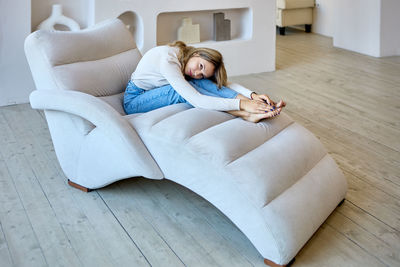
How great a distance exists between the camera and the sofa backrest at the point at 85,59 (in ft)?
8.95

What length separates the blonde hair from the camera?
2686 mm

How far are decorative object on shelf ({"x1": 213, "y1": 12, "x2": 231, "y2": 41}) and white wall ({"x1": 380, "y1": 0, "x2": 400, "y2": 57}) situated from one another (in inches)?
70.7

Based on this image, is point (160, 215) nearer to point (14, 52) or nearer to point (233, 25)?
point (14, 52)

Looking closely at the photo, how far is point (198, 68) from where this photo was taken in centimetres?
270

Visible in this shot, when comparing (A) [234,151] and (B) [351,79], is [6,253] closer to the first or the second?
(A) [234,151]

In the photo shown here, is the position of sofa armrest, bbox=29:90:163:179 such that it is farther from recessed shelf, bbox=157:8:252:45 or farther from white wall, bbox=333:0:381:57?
white wall, bbox=333:0:381:57

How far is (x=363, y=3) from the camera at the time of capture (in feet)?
19.3

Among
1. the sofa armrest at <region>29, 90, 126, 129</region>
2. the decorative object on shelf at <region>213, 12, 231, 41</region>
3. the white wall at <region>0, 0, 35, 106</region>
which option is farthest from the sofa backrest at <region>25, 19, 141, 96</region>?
the decorative object on shelf at <region>213, 12, 231, 41</region>

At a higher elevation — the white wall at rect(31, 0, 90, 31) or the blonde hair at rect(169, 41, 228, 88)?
the white wall at rect(31, 0, 90, 31)

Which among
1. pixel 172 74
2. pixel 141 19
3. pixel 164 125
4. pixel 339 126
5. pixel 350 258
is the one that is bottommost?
pixel 350 258

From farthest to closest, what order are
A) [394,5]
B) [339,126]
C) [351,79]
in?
[394,5]
[351,79]
[339,126]

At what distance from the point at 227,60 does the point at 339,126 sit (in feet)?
5.57

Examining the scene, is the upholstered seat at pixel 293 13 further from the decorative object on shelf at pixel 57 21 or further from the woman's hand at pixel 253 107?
the woman's hand at pixel 253 107

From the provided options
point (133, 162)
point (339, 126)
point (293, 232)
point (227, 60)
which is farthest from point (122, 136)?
point (227, 60)
